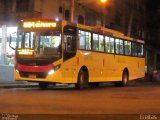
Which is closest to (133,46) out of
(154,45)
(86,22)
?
(86,22)

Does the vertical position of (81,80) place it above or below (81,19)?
below

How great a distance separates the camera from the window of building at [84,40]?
87.7 ft

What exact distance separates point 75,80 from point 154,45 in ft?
152

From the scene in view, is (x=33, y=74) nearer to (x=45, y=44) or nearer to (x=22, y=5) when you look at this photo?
(x=45, y=44)

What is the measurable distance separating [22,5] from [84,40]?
11.2 metres

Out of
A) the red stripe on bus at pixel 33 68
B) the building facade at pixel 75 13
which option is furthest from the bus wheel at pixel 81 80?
the building facade at pixel 75 13

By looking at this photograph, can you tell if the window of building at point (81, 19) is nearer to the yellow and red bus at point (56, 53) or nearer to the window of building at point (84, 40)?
the yellow and red bus at point (56, 53)

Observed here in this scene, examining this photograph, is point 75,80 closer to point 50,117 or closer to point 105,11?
point 50,117

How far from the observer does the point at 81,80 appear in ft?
88.3

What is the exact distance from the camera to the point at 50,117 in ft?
44.3

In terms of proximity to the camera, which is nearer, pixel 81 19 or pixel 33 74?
pixel 33 74

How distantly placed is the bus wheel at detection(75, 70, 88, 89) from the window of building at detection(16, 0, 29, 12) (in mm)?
10943

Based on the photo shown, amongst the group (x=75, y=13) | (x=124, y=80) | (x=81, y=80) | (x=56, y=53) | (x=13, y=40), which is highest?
(x=75, y=13)

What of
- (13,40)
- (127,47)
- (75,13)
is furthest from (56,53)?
(75,13)
